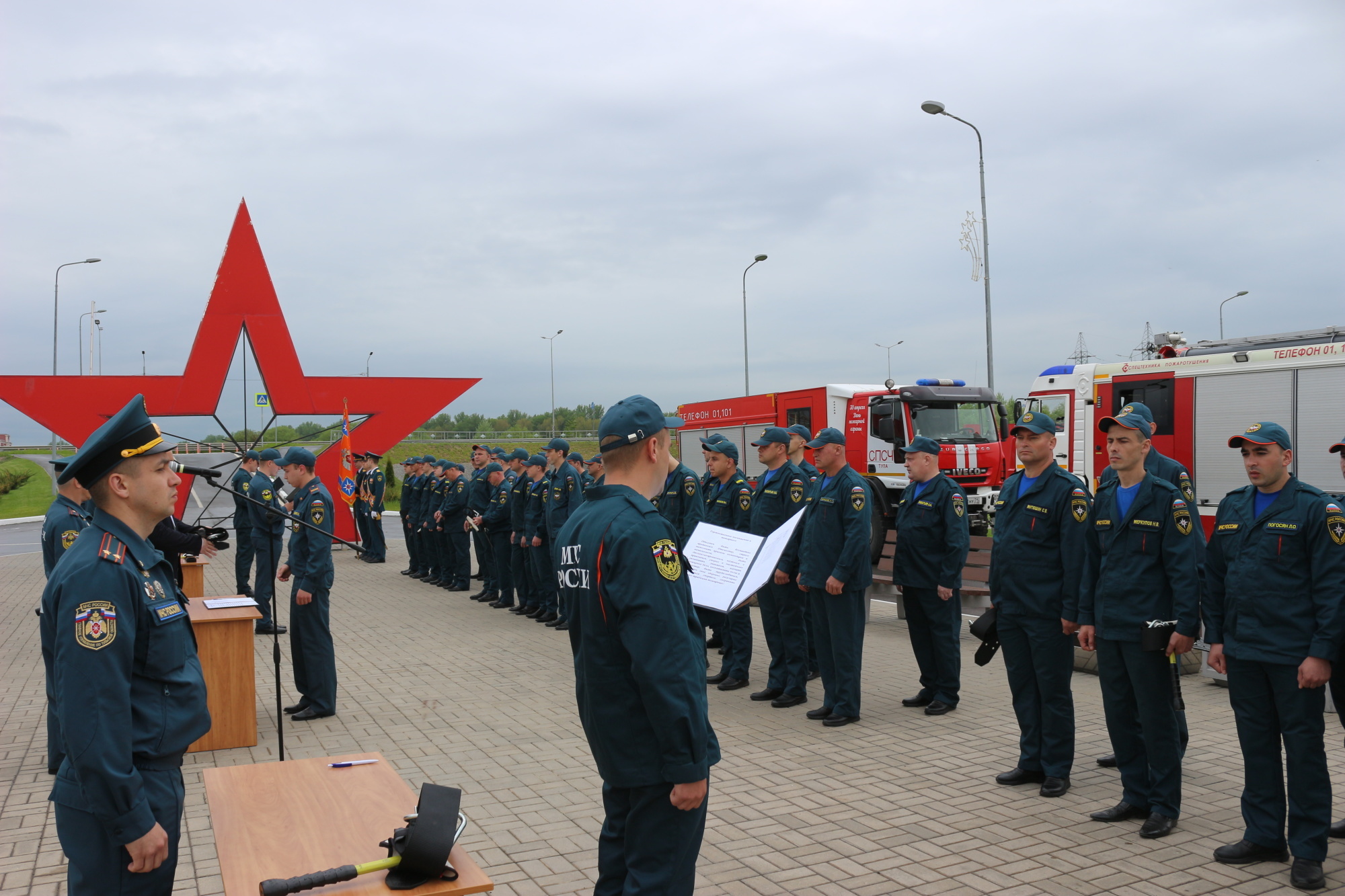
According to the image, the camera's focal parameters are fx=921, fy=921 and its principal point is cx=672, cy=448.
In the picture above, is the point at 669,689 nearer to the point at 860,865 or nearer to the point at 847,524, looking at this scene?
the point at 860,865

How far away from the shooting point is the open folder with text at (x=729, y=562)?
19.4ft

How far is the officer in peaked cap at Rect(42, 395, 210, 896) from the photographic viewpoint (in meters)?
2.32

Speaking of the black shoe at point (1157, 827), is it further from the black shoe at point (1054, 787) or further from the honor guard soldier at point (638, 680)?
the honor guard soldier at point (638, 680)

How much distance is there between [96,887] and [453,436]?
63.6 m

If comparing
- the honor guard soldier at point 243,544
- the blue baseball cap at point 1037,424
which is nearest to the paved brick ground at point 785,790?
the blue baseball cap at point 1037,424

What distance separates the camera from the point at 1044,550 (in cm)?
552

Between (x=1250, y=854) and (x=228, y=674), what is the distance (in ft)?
20.7

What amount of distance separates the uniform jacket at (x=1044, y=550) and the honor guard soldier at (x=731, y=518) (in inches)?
107

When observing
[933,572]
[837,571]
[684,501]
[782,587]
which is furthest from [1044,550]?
[684,501]

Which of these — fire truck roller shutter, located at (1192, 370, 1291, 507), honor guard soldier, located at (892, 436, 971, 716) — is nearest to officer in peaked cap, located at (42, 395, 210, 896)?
honor guard soldier, located at (892, 436, 971, 716)

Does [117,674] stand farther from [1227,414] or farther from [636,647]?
[1227,414]

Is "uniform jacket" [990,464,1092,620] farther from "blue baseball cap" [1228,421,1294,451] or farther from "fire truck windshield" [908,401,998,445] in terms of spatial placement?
"fire truck windshield" [908,401,998,445]

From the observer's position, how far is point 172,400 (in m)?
20.2

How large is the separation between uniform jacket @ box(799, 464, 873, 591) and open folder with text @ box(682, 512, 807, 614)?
634 mm
